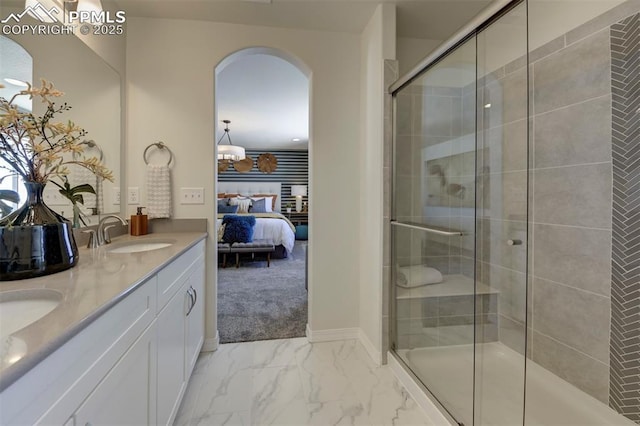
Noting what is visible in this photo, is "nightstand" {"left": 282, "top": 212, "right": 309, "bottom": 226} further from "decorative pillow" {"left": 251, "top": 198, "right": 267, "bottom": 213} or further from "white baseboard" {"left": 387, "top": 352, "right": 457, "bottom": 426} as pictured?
"white baseboard" {"left": 387, "top": 352, "right": 457, "bottom": 426}

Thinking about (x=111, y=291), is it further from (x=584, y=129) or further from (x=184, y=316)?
(x=584, y=129)

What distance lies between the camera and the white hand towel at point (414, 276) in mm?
2004

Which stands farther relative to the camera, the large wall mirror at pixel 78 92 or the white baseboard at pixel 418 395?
the white baseboard at pixel 418 395

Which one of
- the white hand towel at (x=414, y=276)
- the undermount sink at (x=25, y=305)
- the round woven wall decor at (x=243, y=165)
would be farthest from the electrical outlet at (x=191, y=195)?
the round woven wall decor at (x=243, y=165)

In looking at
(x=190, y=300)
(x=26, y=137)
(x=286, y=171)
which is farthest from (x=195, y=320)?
(x=286, y=171)

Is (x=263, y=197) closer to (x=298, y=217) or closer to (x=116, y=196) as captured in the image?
(x=298, y=217)

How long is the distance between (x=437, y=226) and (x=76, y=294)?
1765mm

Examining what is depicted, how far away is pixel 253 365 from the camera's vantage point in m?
1.97

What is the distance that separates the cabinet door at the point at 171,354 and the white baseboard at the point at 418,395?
124cm

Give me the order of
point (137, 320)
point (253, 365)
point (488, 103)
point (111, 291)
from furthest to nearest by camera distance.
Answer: point (253, 365) → point (488, 103) → point (137, 320) → point (111, 291)

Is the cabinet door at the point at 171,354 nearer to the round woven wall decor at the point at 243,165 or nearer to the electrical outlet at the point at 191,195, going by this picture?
the electrical outlet at the point at 191,195

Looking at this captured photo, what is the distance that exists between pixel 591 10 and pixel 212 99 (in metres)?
2.27

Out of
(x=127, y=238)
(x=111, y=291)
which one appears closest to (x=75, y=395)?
(x=111, y=291)

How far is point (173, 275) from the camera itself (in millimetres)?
1311
